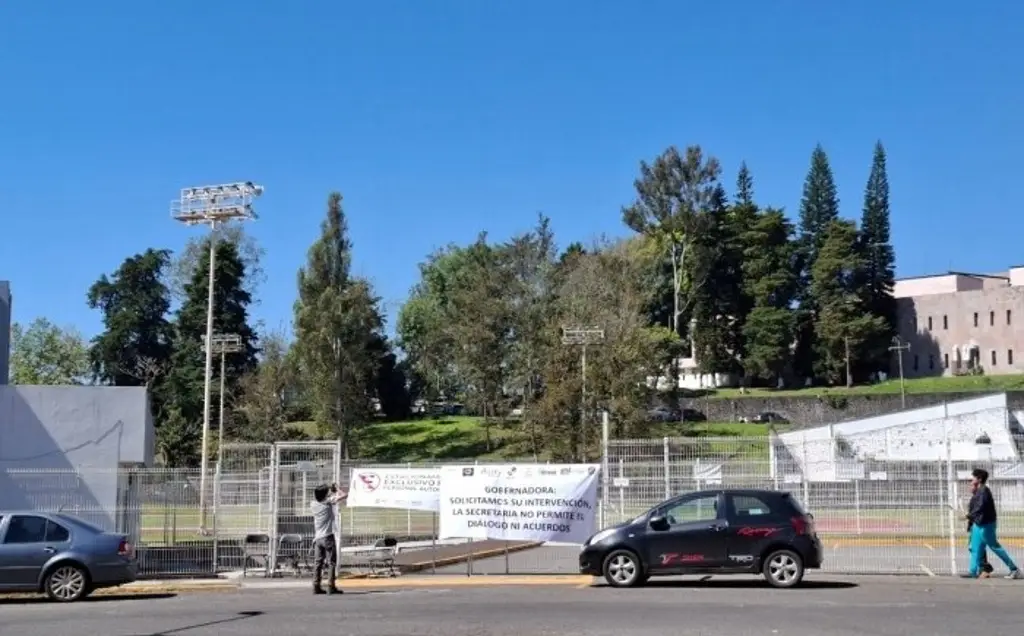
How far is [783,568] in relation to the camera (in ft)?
59.2

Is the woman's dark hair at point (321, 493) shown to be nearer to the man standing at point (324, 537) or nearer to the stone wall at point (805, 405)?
the man standing at point (324, 537)

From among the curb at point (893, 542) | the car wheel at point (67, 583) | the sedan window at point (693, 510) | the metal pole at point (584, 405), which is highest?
the metal pole at point (584, 405)

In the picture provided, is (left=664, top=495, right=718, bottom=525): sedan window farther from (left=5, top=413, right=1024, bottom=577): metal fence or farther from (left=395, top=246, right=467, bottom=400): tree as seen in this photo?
(left=395, top=246, right=467, bottom=400): tree

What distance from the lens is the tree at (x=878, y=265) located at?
10616 centimetres

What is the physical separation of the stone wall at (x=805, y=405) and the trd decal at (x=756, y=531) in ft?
245

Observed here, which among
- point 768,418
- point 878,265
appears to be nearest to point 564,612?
point 768,418

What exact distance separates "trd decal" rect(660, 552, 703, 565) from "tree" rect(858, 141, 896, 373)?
90.9 m

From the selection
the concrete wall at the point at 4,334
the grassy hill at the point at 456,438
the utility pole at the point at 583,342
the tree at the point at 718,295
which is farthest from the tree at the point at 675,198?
the concrete wall at the point at 4,334

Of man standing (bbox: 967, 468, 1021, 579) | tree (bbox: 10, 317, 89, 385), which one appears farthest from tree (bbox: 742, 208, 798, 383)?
man standing (bbox: 967, 468, 1021, 579)

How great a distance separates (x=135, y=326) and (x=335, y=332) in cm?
3196

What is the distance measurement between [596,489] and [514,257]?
65842 millimetres

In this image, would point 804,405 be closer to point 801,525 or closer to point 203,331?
point 203,331

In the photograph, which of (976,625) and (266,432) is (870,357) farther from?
(976,625)

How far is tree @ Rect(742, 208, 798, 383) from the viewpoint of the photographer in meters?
101
